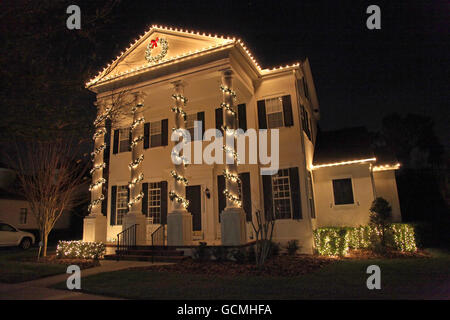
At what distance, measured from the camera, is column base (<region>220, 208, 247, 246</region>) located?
9523 mm

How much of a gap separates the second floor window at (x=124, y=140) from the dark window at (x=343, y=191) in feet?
34.6

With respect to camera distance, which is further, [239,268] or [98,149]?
[98,149]

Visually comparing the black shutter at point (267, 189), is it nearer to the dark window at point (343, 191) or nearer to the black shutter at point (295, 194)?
the black shutter at point (295, 194)

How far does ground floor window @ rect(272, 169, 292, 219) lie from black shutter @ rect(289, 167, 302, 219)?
18 centimetres

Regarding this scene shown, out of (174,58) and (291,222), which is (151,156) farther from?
(291,222)

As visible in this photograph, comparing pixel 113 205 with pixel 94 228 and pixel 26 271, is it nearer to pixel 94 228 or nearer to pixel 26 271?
pixel 94 228

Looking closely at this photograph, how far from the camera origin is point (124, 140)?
1516cm

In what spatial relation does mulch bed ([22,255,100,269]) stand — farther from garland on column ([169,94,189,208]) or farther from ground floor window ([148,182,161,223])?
ground floor window ([148,182,161,223])

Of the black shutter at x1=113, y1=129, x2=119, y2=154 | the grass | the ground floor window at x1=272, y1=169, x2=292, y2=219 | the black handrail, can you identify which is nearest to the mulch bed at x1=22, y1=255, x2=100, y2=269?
the grass

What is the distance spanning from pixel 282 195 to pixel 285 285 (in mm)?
6046

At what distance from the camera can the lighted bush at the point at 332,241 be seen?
1041 centimetres

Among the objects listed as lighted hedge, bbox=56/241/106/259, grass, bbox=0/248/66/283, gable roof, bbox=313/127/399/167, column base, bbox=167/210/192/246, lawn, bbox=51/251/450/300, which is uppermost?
gable roof, bbox=313/127/399/167

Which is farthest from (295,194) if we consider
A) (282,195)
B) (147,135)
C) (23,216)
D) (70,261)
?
(23,216)
